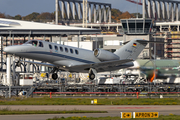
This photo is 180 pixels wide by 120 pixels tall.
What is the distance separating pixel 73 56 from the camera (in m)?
41.1

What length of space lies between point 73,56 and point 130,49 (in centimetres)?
958

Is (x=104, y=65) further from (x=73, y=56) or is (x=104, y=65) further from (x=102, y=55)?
(x=73, y=56)

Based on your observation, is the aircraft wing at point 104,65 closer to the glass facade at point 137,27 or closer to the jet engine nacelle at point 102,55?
the jet engine nacelle at point 102,55

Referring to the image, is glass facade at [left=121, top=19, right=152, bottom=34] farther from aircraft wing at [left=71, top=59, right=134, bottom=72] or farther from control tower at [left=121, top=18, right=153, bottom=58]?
aircraft wing at [left=71, top=59, right=134, bottom=72]

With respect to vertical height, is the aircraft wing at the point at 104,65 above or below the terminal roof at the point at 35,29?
below

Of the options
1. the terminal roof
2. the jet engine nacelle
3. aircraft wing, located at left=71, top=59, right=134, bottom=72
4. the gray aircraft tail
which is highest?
the terminal roof

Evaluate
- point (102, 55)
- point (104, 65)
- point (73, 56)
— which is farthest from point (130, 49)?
point (73, 56)

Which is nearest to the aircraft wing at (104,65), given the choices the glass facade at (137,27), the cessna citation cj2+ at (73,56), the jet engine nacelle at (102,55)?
the cessna citation cj2+ at (73,56)

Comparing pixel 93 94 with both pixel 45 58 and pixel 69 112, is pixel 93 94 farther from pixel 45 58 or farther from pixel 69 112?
pixel 69 112

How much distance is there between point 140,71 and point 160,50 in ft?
267

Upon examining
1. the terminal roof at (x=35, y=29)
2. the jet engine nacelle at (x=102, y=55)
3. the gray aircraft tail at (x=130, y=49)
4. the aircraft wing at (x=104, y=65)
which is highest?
the terminal roof at (x=35, y=29)

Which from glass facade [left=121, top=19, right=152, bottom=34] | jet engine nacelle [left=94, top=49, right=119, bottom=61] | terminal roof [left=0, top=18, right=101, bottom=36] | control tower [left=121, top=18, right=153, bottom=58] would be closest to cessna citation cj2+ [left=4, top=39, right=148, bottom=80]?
jet engine nacelle [left=94, top=49, right=119, bottom=61]

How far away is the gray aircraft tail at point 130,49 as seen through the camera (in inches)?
1837

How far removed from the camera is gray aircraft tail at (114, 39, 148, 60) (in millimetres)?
46656
